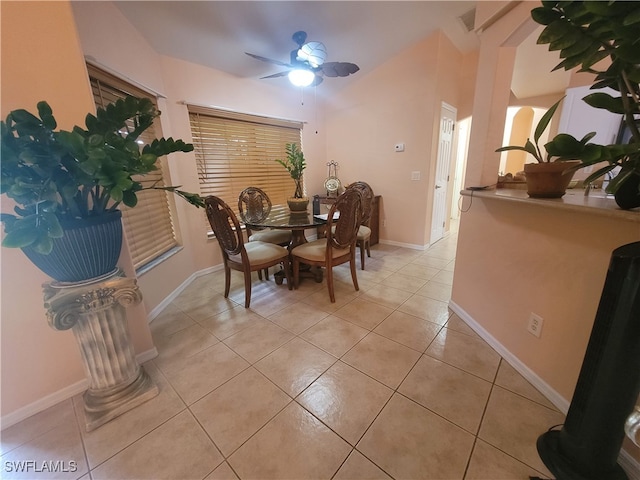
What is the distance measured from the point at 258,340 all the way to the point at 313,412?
0.71m

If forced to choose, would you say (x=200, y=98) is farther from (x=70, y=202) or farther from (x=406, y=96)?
(x=406, y=96)

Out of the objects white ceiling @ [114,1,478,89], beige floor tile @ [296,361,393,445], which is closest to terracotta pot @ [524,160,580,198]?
beige floor tile @ [296,361,393,445]

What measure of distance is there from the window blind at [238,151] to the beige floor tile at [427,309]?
96.6 inches

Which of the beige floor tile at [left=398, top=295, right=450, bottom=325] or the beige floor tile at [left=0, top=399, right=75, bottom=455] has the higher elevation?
the beige floor tile at [left=398, top=295, right=450, bottom=325]

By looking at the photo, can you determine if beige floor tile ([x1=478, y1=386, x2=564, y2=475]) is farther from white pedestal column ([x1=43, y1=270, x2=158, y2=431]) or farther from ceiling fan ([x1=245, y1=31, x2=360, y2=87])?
ceiling fan ([x1=245, y1=31, x2=360, y2=87])

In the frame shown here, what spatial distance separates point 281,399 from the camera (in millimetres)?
1339

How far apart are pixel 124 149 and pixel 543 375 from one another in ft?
7.41

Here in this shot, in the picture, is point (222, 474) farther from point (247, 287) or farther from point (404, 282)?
point (404, 282)

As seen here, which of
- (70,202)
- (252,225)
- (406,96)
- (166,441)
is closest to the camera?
(70,202)

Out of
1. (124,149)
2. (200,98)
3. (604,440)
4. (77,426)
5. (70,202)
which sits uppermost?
(200,98)

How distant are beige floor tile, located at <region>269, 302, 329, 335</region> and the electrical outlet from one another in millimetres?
1341

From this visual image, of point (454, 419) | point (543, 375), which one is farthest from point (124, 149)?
point (543, 375)

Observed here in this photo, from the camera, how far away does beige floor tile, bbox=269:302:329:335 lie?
1.96m

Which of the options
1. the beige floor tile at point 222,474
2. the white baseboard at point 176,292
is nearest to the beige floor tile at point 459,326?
the beige floor tile at point 222,474
